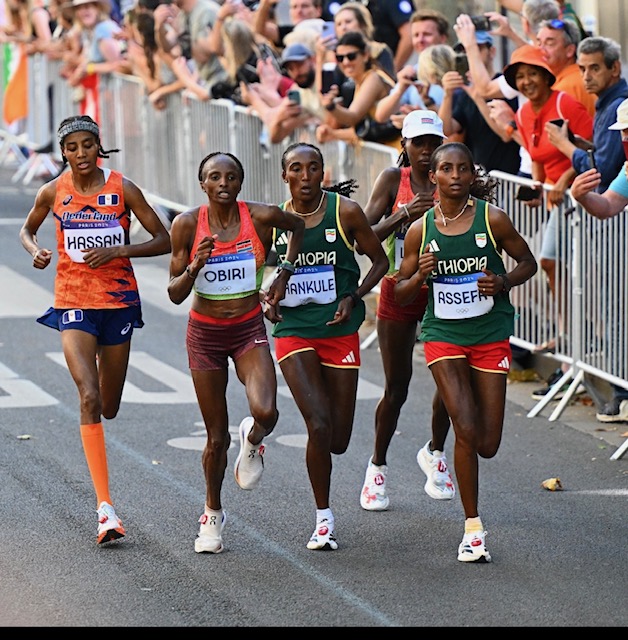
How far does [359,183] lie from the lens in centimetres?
1415

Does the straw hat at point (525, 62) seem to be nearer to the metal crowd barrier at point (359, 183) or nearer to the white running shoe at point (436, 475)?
the metal crowd barrier at point (359, 183)

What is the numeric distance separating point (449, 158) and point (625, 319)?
301 centimetres

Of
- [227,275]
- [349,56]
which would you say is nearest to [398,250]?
[227,275]

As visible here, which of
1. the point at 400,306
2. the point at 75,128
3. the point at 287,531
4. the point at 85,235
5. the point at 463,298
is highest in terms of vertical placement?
the point at 75,128

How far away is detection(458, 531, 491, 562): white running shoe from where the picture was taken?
303 inches

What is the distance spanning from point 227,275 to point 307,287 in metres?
0.50

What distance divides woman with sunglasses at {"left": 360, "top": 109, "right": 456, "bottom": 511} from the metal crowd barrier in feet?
5.04

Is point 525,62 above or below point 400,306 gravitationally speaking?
above

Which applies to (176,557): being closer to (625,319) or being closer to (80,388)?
(80,388)

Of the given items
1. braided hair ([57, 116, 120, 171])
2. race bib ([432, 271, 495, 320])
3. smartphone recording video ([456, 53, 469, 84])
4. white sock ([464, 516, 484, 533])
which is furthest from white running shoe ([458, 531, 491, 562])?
smartphone recording video ([456, 53, 469, 84])

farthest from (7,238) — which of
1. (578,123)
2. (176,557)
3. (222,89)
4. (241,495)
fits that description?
(176,557)

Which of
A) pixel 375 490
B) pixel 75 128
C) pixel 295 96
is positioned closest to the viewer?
pixel 75 128

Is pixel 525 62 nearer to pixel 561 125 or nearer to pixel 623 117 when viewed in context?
pixel 561 125

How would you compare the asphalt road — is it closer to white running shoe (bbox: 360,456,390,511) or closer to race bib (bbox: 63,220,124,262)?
white running shoe (bbox: 360,456,390,511)
